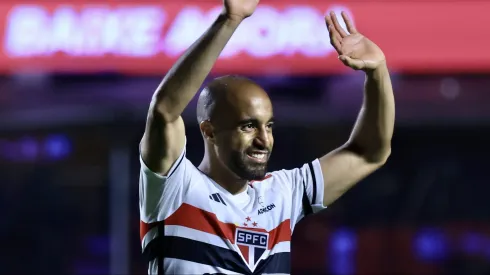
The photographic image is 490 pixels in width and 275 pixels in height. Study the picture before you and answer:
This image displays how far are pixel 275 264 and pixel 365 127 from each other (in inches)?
24.7

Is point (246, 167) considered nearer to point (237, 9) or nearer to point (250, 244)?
point (250, 244)

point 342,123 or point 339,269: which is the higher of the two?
point 342,123

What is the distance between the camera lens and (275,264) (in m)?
3.49

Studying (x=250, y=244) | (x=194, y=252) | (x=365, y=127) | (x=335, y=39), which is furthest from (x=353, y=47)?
(x=194, y=252)

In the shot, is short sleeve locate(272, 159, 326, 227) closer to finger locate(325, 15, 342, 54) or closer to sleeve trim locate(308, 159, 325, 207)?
sleeve trim locate(308, 159, 325, 207)

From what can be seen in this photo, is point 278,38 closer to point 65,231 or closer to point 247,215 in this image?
point 65,231

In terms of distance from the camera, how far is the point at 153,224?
11.1ft

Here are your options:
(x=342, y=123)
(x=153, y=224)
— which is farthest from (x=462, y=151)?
(x=153, y=224)

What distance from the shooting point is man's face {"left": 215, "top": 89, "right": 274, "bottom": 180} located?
343 centimetres

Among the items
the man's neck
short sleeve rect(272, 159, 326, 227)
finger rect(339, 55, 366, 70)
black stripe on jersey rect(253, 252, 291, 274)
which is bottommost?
black stripe on jersey rect(253, 252, 291, 274)

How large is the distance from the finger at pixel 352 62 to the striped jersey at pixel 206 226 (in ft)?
1.82

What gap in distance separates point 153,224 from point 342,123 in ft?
14.7

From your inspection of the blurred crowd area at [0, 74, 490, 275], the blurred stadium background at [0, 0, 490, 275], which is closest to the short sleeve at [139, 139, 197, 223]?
the blurred stadium background at [0, 0, 490, 275]

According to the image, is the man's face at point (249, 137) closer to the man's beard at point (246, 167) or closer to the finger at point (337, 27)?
the man's beard at point (246, 167)
